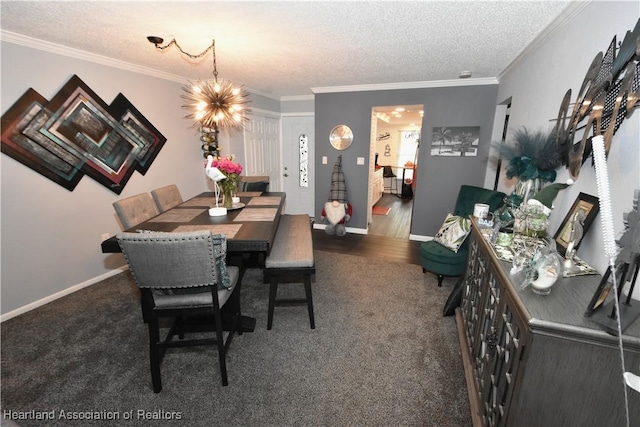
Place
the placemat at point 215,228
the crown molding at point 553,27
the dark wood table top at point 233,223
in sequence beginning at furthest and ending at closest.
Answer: the placemat at point 215,228 → the dark wood table top at point 233,223 → the crown molding at point 553,27

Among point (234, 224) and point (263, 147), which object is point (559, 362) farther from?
point (263, 147)

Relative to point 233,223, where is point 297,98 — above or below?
above

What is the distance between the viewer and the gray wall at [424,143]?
3.90 m

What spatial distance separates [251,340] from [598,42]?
2.91 metres

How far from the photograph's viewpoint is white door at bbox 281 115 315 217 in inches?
214

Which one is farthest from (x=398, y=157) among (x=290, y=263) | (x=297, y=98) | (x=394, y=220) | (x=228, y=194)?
(x=290, y=263)

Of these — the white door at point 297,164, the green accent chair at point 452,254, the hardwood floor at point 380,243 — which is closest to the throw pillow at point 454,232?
the green accent chair at point 452,254

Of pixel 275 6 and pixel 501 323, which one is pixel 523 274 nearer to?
pixel 501 323

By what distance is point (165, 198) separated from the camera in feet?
9.48

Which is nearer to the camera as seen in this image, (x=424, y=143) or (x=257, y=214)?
(x=257, y=214)

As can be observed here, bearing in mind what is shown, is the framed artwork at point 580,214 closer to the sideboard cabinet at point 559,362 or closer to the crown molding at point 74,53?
the sideboard cabinet at point 559,362

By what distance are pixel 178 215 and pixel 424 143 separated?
3511 millimetres

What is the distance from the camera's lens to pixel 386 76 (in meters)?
3.66

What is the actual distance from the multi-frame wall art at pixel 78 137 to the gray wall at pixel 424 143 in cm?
256
